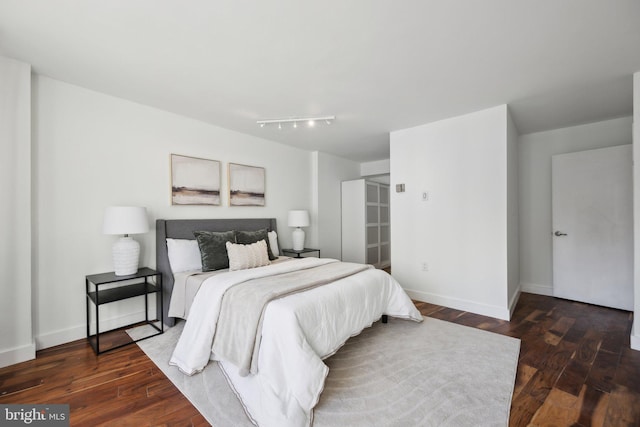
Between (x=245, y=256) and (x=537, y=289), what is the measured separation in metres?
4.37

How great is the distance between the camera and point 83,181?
107 inches

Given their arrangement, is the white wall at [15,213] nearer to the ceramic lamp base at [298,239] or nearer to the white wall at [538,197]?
the ceramic lamp base at [298,239]

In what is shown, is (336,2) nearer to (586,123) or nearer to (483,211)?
(483,211)

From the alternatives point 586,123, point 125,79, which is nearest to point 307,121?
point 125,79

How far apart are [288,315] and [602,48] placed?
307 cm

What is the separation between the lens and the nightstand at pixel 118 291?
2.46 metres

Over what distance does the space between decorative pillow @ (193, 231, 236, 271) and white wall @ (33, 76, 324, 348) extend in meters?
0.58

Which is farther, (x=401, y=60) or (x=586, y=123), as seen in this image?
(x=586, y=123)

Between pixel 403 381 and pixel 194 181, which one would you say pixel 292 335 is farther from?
pixel 194 181

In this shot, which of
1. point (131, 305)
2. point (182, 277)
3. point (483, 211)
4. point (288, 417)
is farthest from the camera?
point (483, 211)

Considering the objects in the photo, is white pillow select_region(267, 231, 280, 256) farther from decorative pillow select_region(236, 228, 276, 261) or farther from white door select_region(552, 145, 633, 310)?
white door select_region(552, 145, 633, 310)

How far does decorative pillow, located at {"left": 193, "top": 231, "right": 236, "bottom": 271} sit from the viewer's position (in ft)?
9.86

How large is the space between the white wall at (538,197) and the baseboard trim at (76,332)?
541cm

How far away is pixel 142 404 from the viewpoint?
177 centimetres
